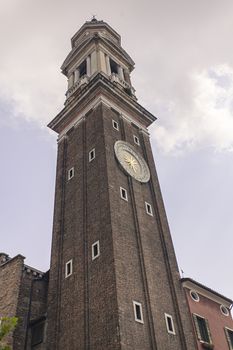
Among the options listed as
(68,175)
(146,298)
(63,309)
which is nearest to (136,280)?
(146,298)

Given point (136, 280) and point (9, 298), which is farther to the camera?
point (9, 298)

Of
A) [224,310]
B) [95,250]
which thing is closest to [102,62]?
[95,250]

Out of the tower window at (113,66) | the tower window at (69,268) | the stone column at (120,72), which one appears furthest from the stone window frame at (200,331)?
the tower window at (113,66)

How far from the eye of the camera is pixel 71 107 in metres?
32.8

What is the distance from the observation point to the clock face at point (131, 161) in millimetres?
26998

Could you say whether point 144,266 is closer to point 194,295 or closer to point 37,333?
point 194,295

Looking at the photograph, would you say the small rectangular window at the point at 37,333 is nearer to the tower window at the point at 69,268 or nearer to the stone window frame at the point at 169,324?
the tower window at the point at 69,268

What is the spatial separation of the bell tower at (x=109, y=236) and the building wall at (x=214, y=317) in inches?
47.1

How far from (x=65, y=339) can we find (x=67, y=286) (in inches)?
117

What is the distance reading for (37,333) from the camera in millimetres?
21141

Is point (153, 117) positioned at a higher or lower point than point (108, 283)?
higher

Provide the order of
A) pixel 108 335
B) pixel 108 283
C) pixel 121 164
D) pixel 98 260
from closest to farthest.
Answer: pixel 108 335 < pixel 108 283 < pixel 98 260 < pixel 121 164

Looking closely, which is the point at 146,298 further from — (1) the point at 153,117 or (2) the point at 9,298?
(1) the point at 153,117

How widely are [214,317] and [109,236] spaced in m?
8.64
